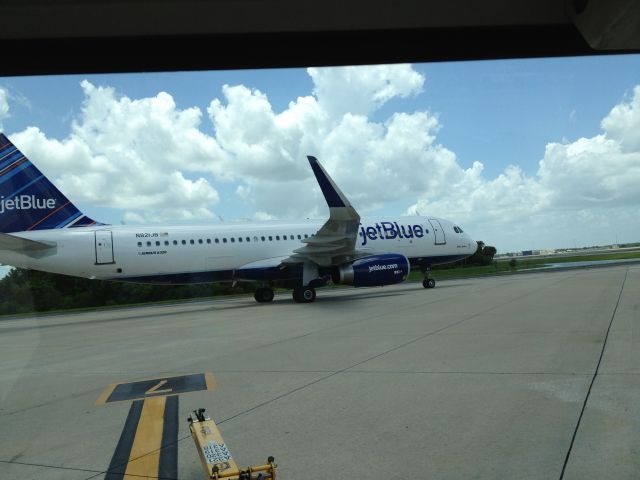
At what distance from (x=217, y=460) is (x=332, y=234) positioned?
15.6 m

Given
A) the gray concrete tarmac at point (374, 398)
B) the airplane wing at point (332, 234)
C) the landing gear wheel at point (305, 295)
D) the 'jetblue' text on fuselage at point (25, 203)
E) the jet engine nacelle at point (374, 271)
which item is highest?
the 'jetblue' text on fuselage at point (25, 203)

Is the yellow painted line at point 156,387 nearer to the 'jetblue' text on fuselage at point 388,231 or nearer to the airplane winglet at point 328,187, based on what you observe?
the airplane winglet at point 328,187

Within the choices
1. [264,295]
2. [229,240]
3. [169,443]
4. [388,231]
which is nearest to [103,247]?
[229,240]

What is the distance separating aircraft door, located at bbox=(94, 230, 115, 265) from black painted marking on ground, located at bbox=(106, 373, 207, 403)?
12.0 metres

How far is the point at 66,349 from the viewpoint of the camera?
38.8 feet

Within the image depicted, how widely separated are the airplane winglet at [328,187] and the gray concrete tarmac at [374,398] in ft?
15.5

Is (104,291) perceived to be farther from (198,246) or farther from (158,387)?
(158,387)

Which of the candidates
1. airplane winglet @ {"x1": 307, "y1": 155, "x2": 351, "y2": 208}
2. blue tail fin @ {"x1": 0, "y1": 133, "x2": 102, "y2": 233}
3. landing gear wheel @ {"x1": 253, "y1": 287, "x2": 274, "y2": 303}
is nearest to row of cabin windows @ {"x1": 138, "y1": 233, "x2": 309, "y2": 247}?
landing gear wheel @ {"x1": 253, "y1": 287, "x2": 274, "y2": 303}

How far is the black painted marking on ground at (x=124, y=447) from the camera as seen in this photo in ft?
13.5

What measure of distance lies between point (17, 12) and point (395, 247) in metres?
21.9

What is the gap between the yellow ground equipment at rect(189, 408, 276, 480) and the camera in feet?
10.9

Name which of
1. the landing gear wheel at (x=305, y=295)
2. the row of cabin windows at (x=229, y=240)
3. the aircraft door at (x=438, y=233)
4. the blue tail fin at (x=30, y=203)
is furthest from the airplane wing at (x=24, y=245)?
the aircraft door at (x=438, y=233)

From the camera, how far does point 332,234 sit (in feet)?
62.4

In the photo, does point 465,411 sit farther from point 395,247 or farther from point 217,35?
point 395,247
